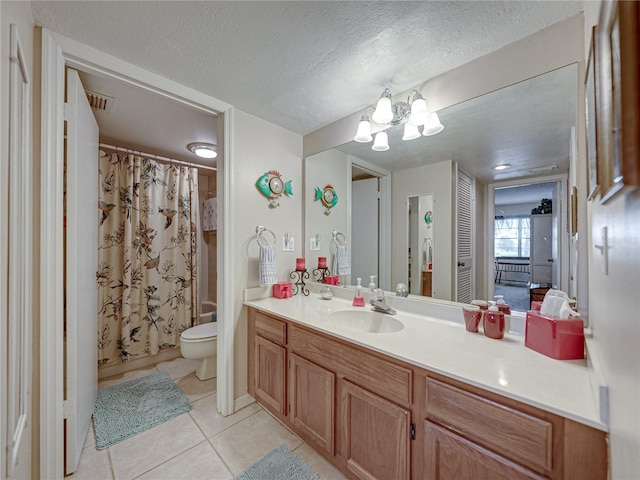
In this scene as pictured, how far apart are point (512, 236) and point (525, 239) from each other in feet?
0.18

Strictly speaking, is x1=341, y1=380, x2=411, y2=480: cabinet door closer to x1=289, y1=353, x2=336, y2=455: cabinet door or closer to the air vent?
x1=289, y1=353, x2=336, y2=455: cabinet door

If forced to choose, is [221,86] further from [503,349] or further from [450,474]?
[450,474]

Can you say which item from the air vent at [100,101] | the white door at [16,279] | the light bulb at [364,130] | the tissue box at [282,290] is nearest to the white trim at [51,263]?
the white door at [16,279]

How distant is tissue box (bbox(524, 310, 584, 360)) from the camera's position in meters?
0.95

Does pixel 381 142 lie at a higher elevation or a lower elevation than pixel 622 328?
higher

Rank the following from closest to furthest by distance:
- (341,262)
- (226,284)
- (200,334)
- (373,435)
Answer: (373,435)
(226,284)
(341,262)
(200,334)

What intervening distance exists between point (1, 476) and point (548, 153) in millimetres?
2222

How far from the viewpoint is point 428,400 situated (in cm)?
96

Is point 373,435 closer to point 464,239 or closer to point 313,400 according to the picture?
point 313,400

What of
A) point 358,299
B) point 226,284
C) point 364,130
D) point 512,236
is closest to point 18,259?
point 226,284

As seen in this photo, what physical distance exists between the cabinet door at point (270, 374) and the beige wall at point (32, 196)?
3.44ft

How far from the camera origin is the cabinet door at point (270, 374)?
5.22 feet

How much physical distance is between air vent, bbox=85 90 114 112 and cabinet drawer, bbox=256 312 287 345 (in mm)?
1756

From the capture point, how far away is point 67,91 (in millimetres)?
1336
